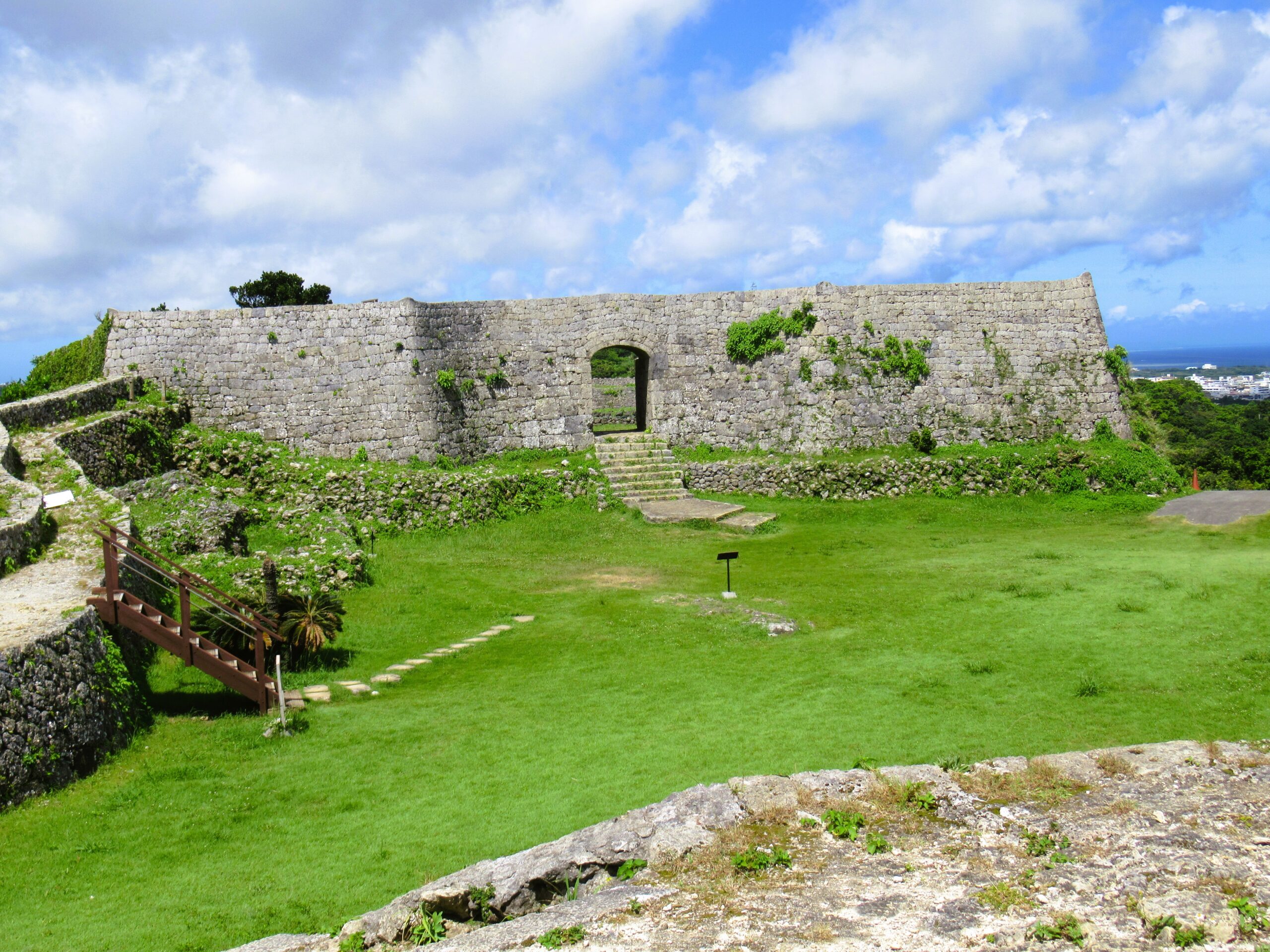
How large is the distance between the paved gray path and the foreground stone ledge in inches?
489

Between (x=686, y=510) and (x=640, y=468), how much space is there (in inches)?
86.7

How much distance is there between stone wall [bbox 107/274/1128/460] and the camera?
1938 cm

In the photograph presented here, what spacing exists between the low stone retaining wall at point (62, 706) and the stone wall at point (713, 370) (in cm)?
1136

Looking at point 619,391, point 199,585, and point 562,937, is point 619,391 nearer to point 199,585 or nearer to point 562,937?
point 199,585

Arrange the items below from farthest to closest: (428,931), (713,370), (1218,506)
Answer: (713,370), (1218,506), (428,931)

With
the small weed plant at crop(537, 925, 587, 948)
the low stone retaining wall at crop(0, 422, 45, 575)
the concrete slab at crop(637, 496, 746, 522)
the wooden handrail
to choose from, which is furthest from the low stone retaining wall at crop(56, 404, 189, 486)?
the small weed plant at crop(537, 925, 587, 948)

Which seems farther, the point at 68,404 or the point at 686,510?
the point at 686,510

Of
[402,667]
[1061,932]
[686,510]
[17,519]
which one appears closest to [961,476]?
[686,510]

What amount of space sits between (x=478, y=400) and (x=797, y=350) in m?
7.66

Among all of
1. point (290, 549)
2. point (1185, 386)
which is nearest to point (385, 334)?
point (290, 549)

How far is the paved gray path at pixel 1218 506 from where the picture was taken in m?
16.5

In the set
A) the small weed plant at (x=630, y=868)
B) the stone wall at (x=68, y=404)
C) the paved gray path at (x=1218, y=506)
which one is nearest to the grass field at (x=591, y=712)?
the small weed plant at (x=630, y=868)

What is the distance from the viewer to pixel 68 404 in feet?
51.6

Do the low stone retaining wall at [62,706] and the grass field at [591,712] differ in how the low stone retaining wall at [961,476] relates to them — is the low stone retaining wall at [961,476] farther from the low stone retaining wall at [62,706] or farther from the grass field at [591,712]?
the low stone retaining wall at [62,706]
